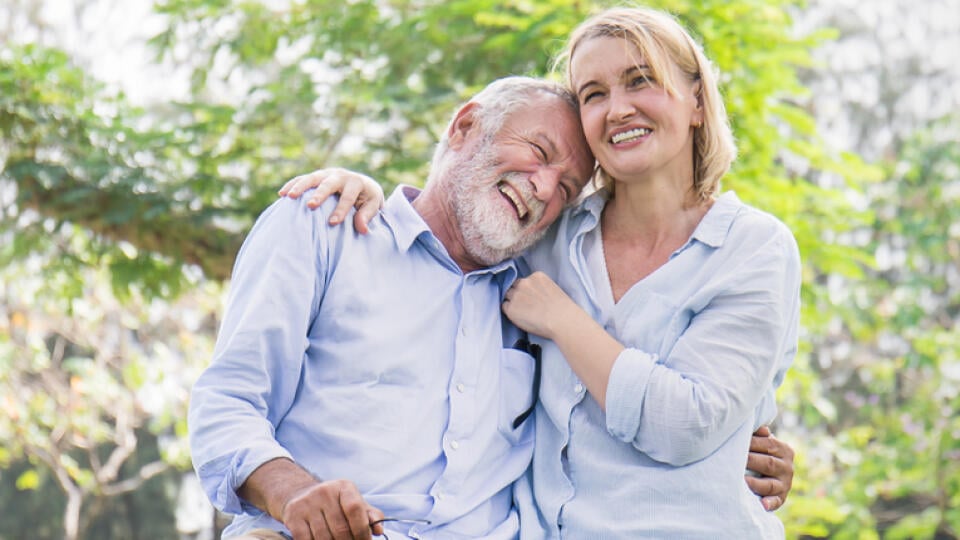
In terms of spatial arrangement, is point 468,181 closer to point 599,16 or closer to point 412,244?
point 412,244

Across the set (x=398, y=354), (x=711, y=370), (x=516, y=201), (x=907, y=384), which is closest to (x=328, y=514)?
(x=398, y=354)

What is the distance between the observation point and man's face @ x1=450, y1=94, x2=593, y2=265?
103 inches

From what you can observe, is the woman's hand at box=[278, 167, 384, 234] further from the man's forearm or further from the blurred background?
the blurred background

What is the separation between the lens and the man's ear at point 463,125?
276cm

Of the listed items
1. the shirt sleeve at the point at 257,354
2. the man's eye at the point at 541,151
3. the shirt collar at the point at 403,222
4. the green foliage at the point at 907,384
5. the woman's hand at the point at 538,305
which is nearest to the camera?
the shirt sleeve at the point at 257,354

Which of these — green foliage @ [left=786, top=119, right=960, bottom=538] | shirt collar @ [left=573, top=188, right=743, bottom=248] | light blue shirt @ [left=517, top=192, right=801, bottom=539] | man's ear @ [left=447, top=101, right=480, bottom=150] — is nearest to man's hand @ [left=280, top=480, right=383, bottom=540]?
light blue shirt @ [left=517, top=192, right=801, bottom=539]

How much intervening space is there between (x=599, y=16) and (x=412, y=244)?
0.68 m

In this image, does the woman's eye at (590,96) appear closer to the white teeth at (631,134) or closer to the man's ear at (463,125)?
the white teeth at (631,134)

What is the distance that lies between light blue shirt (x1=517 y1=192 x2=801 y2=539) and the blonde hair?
0.37ft

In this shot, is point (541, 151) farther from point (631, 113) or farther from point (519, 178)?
point (631, 113)

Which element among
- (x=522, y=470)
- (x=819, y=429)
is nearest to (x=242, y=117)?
(x=522, y=470)

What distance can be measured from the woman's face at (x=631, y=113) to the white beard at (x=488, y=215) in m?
0.21

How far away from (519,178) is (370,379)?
0.62 metres

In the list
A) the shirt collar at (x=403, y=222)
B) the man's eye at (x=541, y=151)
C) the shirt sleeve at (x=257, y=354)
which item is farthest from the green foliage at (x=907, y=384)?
the shirt sleeve at (x=257, y=354)
